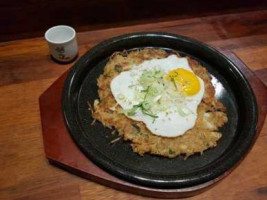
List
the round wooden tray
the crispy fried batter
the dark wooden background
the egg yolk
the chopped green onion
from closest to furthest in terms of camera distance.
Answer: the round wooden tray → the crispy fried batter → the egg yolk → the chopped green onion → the dark wooden background

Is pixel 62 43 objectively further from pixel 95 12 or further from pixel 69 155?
pixel 69 155

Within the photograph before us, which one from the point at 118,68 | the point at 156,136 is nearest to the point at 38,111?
the point at 118,68

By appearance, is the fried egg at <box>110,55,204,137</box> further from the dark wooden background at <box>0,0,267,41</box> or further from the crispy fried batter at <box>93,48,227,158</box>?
the dark wooden background at <box>0,0,267,41</box>

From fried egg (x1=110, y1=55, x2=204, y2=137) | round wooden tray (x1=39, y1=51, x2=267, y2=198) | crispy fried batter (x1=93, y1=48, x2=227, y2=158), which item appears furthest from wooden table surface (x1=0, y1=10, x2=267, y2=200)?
fried egg (x1=110, y1=55, x2=204, y2=137)

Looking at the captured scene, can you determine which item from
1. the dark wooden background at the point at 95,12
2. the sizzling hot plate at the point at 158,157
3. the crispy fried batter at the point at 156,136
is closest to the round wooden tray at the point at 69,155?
the sizzling hot plate at the point at 158,157

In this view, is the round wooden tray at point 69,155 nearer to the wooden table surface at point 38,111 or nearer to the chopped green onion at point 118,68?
the wooden table surface at point 38,111

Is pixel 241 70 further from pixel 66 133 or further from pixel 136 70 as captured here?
pixel 66 133

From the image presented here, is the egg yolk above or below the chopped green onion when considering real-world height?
above
